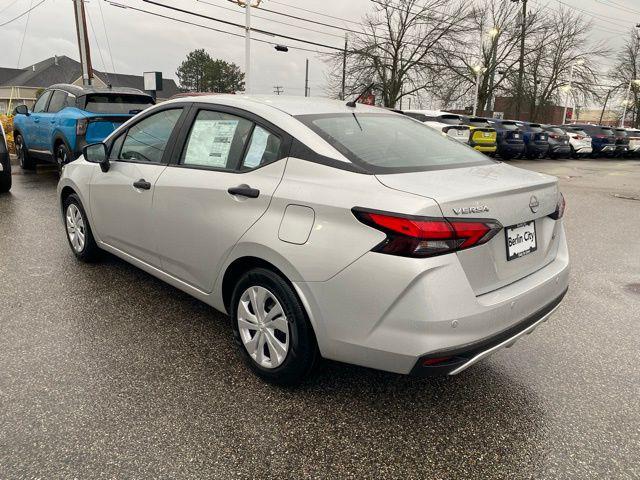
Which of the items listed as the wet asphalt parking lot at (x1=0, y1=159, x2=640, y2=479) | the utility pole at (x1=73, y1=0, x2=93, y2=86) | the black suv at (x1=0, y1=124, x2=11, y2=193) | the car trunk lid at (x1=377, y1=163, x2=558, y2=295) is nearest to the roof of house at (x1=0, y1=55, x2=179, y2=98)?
the utility pole at (x1=73, y1=0, x2=93, y2=86)

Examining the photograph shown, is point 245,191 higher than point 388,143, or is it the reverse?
point 388,143

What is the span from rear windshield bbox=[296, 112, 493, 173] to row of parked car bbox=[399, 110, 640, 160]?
9.97m

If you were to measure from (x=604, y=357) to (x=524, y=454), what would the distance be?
133 cm

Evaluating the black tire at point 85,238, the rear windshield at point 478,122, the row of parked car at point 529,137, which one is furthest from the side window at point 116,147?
the rear windshield at point 478,122

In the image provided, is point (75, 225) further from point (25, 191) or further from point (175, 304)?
point (25, 191)

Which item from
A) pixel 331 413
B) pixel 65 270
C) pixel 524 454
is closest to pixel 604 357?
pixel 524 454

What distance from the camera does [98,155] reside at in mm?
4016

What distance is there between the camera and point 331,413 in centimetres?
251

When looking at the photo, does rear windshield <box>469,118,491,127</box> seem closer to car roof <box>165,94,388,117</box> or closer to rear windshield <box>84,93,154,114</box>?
rear windshield <box>84,93,154,114</box>

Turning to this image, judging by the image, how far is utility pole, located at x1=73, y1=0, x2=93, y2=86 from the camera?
59.6ft

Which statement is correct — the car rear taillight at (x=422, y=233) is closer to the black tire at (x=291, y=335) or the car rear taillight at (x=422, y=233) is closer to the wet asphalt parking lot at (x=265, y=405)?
the black tire at (x=291, y=335)

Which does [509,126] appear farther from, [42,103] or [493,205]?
[493,205]

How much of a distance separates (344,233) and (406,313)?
1.46ft

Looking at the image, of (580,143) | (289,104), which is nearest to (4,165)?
(289,104)
